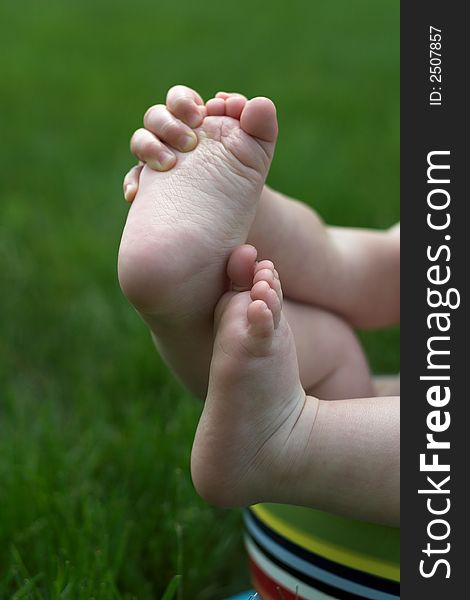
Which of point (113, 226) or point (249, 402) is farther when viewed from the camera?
point (113, 226)

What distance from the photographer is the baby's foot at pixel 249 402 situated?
99 centimetres

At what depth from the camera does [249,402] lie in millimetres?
1018

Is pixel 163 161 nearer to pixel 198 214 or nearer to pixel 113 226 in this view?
pixel 198 214

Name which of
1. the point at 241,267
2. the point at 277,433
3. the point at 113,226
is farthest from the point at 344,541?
the point at 113,226

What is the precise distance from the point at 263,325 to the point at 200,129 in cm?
28

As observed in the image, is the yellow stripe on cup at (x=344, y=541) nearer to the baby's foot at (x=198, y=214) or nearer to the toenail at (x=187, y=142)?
the baby's foot at (x=198, y=214)

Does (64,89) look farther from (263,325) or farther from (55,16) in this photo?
(263,325)

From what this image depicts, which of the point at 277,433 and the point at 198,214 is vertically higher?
the point at 198,214

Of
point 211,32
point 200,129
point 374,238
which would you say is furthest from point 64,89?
point 200,129

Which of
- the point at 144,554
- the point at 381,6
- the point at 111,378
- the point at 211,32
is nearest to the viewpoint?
the point at 144,554

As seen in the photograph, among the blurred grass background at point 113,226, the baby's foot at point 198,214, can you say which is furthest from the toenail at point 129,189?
the blurred grass background at point 113,226

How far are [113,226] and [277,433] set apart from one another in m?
1.71

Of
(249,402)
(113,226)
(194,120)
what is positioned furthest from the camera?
(113,226)

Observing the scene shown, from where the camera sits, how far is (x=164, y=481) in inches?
59.3
